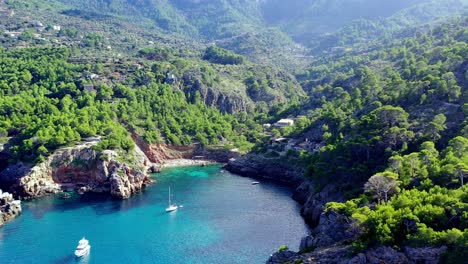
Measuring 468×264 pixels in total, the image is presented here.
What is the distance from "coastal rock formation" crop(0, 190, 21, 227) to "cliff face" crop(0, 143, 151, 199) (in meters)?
7.83

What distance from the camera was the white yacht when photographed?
57.4 meters

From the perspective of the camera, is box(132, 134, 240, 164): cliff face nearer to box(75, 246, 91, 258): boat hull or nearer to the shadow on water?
the shadow on water

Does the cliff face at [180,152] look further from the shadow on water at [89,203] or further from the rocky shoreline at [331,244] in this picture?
the rocky shoreline at [331,244]

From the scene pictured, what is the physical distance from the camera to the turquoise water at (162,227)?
58031 millimetres

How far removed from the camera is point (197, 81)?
134 meters

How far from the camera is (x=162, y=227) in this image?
67938 mm

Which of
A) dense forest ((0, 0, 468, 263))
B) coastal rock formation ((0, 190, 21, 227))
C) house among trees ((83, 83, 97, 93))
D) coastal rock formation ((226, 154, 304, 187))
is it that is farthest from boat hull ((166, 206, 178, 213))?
house among trees ((83, 83, 97, 93))

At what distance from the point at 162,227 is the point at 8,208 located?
21.8 metres

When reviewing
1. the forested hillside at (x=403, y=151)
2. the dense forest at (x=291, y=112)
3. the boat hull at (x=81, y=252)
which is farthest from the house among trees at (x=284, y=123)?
the boat hull at (x=81, y=252)

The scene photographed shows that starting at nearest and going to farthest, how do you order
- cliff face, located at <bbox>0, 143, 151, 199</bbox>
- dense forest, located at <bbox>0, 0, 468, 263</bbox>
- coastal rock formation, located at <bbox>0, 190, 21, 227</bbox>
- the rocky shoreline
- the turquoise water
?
the rocky shoreline, dense forest, located at <bbox>0, 0, 468, 263</bbox>, the turquoise water, coastal rock formation, located at <bbox>0, 190, 21, 227</bbox>, cliff face, located at <bbox>0, 143, 151, 199</bbox>

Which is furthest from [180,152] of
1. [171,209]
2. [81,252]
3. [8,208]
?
[81,252]

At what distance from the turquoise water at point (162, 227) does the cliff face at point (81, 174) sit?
101 inches

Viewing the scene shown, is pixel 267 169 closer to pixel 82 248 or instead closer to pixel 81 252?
pixel 82 248

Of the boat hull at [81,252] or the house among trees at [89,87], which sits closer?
the boat hull at [81,252]
